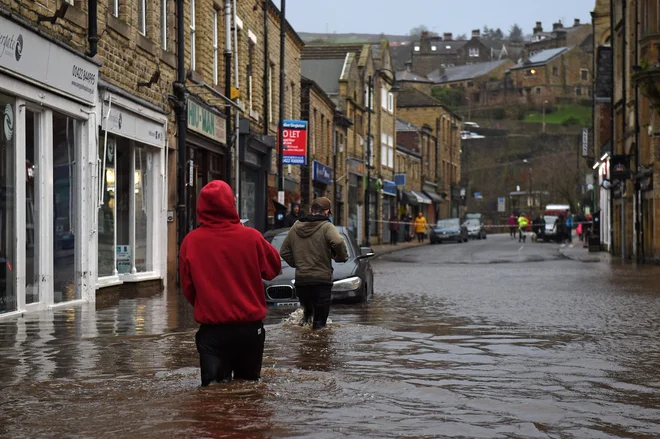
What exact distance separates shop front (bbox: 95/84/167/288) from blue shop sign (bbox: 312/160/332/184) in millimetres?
23665

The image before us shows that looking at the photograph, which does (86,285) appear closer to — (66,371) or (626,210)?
(66,371)

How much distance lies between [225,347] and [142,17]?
48.0ft

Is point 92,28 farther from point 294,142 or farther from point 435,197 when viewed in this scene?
point 435,197

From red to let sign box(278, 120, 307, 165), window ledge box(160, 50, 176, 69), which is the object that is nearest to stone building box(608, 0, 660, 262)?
red to let sign box(278, 120, 307, 165)

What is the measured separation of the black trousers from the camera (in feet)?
23.9

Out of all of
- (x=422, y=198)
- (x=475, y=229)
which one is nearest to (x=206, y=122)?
(x=475, y=229)

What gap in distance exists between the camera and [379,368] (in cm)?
966

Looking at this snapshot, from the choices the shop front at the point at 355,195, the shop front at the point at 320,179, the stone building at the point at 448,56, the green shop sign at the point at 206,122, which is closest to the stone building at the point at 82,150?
the green shop sign at the point at 206,122

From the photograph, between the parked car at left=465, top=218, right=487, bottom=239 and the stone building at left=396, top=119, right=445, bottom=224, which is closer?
the parked car at left=465, top=218, right=487, bottom=239

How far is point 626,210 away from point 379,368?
108ft

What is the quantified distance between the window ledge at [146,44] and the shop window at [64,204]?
3540 mm

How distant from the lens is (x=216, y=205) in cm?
735

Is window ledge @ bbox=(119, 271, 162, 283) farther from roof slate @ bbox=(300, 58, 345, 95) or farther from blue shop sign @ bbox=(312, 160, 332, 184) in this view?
roof slate @ bbox=(300, 58, 345, 95)

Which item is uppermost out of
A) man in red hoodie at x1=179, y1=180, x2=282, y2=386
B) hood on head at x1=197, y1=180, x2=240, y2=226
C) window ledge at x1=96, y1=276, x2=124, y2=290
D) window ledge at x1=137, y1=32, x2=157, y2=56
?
window ledge at x1=137, y1=32, x2=157, y2=56
